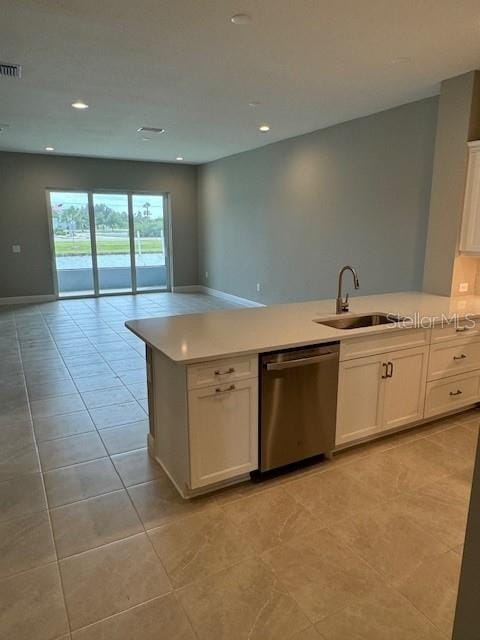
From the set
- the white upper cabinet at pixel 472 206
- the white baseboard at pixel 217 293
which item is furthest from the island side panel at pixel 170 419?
the white baseboard at pixel 217 293

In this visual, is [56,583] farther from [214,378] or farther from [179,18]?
[179,18]

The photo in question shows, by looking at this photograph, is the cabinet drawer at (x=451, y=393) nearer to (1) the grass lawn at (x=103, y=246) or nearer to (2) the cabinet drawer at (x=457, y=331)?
(2) the cabinet drawer at (x=457, y=331)

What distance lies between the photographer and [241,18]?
2.64 metres

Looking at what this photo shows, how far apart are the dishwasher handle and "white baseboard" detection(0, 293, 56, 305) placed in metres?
7.45

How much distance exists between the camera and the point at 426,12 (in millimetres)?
2604

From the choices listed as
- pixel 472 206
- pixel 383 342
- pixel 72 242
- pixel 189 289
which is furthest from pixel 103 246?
pixel 383 342

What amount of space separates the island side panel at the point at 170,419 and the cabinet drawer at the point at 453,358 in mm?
1897

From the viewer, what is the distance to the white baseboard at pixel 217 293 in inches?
316

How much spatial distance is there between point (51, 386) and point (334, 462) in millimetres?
2759

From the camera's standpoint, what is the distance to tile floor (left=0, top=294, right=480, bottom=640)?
1.66 m

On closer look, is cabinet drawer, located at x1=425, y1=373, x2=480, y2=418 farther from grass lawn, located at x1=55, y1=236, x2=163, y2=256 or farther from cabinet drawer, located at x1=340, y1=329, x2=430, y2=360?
→ grass lawn, located at x1=55, y1=236, x2=163, y2=256

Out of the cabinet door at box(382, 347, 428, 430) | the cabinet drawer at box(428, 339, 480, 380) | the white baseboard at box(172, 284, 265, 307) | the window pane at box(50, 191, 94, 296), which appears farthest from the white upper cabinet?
the window pane at box(50, 191, 94, 296)

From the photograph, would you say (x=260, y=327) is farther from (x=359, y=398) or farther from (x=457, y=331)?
(x=457, y=331)

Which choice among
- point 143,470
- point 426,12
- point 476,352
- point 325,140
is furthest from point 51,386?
point 325,140
